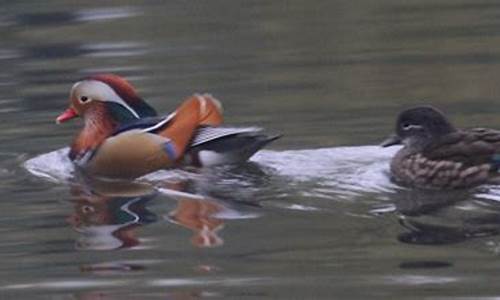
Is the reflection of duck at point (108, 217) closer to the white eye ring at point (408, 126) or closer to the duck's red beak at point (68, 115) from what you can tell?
the duck's red beak at point (68, 115)

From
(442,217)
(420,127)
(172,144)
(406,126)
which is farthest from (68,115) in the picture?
(442,217)

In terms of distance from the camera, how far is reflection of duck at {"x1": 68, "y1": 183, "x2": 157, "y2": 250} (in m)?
10.5

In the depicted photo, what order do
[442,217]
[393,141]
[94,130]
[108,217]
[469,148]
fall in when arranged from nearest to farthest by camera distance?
[442,217] → [108,217] → [469,148] → [393,141] → [94,130]

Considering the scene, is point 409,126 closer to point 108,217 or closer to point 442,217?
point 442,217

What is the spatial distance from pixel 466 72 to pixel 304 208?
478cm

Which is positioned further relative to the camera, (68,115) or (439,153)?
(68,115)

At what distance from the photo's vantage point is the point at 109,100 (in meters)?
13.3

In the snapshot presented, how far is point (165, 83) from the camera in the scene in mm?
15711

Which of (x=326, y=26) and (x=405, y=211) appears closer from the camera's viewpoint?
(x=405, y=211)

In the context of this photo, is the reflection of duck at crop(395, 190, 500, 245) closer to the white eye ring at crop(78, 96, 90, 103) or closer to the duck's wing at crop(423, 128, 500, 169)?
the duck's wing at crop(423, 128, 500, 169)

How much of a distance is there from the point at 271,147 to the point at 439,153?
1536mm

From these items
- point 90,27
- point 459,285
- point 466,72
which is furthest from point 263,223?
point 90,27

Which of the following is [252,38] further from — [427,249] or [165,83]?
[427,249]

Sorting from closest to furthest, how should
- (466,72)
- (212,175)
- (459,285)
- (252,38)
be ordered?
1. (459,285)
2. (212,175)
3. (466,72)
4. (252,38)
